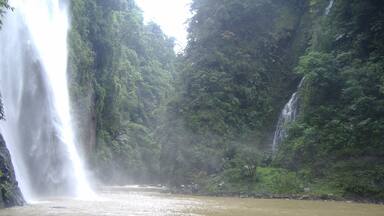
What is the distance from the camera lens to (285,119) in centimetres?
2606

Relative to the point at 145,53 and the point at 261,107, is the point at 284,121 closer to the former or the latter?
the point at 261,107

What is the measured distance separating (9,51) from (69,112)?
4.88 meters

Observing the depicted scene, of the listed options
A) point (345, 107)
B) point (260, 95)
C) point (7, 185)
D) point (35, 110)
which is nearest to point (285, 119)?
point (260, 95)

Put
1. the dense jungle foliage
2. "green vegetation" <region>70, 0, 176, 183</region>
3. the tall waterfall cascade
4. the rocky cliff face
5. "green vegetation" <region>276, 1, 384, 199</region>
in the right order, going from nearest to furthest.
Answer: the rocky cliff face → "green vegetation" <region>276, 1, 384, 199</region> → the dense jungle foliage → the tall waterfall cascade → "green vegetation" <region>70, 0, 176, 183</region>

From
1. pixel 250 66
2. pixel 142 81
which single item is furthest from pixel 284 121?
pixel 142 81

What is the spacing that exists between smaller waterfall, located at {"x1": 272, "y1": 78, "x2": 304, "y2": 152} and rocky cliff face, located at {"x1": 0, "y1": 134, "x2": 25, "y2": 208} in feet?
48.3

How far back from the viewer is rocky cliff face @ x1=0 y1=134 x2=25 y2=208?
1291cm

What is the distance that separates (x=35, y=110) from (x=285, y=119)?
1297 cm

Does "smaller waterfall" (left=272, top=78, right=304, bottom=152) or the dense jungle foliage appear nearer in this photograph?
the dense jungle foliage

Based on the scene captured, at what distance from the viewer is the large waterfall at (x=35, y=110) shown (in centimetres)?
1920

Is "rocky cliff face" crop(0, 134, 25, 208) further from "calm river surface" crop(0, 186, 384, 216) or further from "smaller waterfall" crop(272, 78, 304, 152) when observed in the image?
"smaller waterfall" crop(272, 78, 304, 152)

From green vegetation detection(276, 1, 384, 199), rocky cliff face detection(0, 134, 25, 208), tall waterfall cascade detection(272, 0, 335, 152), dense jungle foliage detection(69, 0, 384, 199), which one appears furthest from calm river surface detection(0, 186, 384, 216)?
tall waterfall cascade detection(272, 0, 335, 152)

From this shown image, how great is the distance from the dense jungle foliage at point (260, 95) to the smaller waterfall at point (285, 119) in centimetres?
74

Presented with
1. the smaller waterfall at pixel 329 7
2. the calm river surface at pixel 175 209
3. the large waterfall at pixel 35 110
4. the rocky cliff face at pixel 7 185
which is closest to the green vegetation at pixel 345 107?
the smaller waterfall at pixel 329 7
